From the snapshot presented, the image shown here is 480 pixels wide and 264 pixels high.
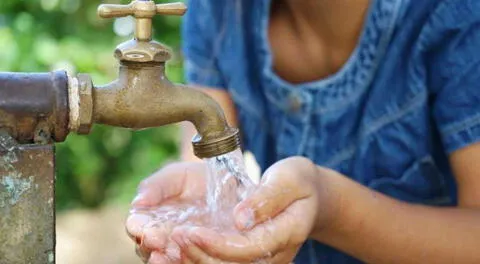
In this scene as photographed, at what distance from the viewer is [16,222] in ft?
3.37

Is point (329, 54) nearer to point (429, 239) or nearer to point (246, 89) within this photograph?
point (246, 89)

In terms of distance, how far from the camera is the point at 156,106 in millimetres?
1113

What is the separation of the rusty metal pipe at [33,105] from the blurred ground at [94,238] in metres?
1.96

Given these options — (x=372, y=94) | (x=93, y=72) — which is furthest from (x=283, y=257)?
(x=93, y=72)

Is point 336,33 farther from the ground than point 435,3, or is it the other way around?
point 435,3

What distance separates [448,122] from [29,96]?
0.75 meters

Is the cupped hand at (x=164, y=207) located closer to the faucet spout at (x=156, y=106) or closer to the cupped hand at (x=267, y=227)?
the cupped hand at (x=267, y=227)

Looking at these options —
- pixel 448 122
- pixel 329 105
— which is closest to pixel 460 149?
pixel 448 122

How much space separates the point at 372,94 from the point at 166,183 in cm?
42

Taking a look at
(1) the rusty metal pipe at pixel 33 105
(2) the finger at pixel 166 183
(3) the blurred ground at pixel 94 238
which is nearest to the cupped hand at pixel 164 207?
(2) the finger at pixel 166 183

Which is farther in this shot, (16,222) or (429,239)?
(429,239)

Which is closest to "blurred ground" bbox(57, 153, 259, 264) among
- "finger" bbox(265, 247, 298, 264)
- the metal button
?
the metal button

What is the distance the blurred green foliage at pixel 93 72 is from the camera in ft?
10.2

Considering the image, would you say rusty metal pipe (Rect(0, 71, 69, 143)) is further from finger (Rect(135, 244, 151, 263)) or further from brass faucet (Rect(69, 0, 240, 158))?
finger (Rect(135, 244, 151, 263))
